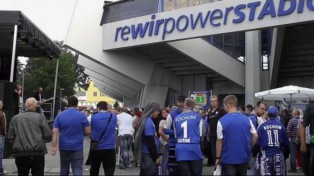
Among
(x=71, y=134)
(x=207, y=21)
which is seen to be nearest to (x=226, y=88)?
(x=207, y=21)

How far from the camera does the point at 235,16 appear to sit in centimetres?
2155

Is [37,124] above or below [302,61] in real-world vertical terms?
below

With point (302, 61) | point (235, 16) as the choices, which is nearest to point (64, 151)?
point (235, 16)

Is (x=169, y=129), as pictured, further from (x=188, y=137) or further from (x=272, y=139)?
(x=272, y=139)

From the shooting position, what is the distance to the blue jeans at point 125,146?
13383 millimetres

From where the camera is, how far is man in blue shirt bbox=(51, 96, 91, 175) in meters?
8.29

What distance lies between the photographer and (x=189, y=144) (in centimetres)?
754

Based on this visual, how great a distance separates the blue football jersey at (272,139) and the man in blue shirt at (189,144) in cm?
120

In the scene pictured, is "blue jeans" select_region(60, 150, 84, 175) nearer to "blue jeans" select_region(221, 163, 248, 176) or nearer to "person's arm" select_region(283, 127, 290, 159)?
"blue jeans" select_region(221, 163, 248, 176)

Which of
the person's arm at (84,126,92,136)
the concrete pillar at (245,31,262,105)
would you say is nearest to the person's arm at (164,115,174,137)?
the person's arm at (84,126,92,136)

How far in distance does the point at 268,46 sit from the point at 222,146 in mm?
20909

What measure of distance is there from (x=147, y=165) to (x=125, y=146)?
18.3 ft

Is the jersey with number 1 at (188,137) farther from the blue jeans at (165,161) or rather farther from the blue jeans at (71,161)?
the blue jeans at (71,161)

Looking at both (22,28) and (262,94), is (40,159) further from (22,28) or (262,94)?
(262,94)
